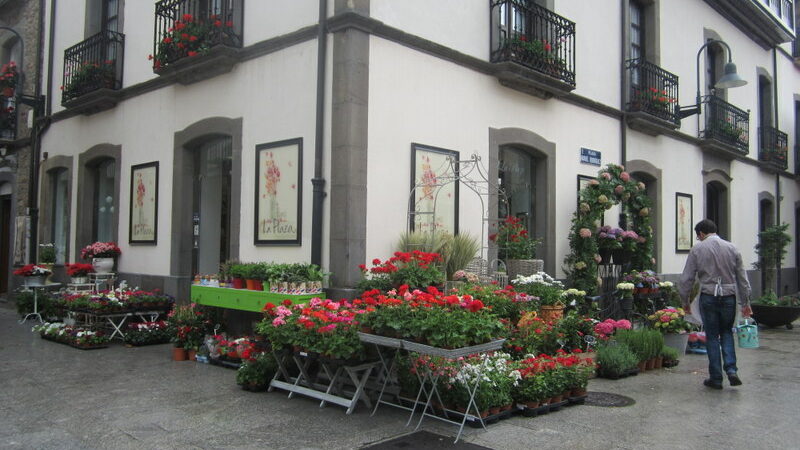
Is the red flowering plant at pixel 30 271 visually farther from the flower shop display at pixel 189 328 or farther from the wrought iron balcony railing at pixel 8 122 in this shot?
the wrought iron balcony railing at pixel 8 122

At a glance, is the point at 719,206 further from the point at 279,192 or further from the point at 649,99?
the point at 279,192

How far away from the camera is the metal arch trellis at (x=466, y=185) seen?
8.59m

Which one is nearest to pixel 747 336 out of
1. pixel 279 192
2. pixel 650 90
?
pixel 279 192

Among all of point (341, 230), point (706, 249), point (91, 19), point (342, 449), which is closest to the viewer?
point (342, 449)

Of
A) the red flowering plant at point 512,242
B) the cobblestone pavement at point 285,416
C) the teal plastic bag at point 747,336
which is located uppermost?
the red flowering plant at point 512,242

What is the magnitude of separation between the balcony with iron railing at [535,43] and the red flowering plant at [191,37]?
3981 millimetres

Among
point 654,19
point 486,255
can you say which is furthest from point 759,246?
point 486,255

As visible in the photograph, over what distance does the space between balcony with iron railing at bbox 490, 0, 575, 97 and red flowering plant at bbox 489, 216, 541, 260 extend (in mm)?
2249

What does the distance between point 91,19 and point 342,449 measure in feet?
38.2

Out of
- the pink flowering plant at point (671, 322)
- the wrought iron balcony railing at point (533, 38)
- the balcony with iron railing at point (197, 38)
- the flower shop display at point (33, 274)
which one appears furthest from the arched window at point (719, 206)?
the flower shop display at point (33, 274)

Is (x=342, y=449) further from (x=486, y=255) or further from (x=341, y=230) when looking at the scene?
(x=486, y=255)

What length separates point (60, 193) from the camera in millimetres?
14336

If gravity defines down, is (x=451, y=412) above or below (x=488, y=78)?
below

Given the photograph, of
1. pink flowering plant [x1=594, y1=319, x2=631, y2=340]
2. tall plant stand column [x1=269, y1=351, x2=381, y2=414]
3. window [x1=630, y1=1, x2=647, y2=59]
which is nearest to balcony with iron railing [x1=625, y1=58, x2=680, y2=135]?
window [x1=630, y1=1, x2=647, y2=59]
